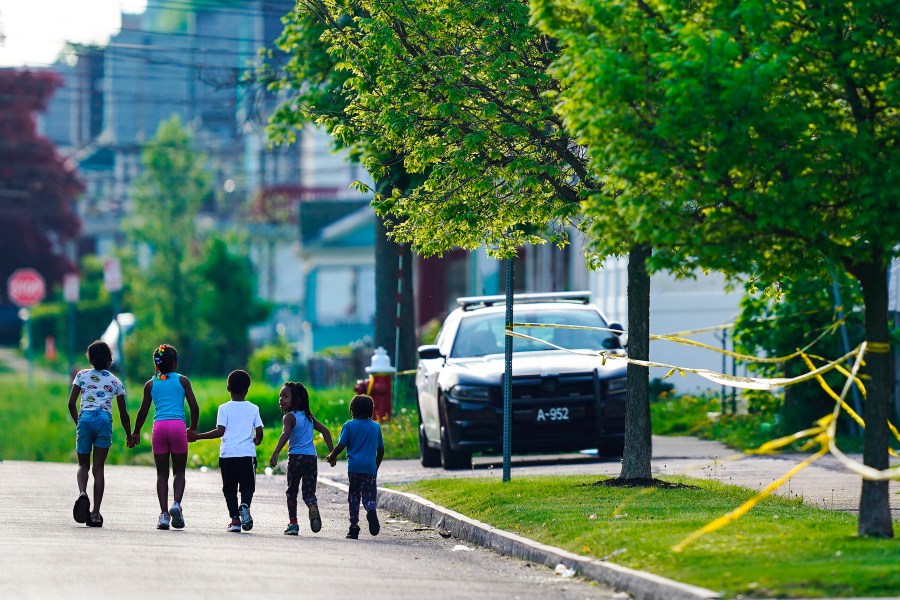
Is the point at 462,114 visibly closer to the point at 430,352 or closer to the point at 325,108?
the point at 430,352

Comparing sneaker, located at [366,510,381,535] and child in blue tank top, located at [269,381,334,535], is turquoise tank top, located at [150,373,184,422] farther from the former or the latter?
sneaker, located at [366,510,381,535]

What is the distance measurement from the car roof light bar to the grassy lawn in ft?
7.68

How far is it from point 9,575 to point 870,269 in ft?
18.2

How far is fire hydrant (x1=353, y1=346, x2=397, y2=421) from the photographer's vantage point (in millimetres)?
22812

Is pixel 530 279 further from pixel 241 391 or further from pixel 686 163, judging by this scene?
pixel 686 163

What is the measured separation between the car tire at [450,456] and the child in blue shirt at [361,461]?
463 centimetres

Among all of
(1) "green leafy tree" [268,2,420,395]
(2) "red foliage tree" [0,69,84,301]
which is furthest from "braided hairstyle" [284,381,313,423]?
(2) "red foliage tree" [0,69,84,301]

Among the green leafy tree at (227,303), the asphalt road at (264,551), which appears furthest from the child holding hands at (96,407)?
the green leafy tree at (227,303)

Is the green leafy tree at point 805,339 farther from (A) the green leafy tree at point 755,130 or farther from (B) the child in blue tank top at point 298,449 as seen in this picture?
(A) the green leafy tree at point 755,130

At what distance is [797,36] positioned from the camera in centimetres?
1027


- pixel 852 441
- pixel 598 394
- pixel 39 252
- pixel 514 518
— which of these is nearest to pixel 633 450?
pixel 514 518

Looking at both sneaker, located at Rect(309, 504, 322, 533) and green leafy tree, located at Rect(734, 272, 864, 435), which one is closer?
sneaker, located at Rect(309, 504, 322, 533)

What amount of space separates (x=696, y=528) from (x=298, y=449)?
3472mm

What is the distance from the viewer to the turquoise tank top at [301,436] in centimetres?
1327
